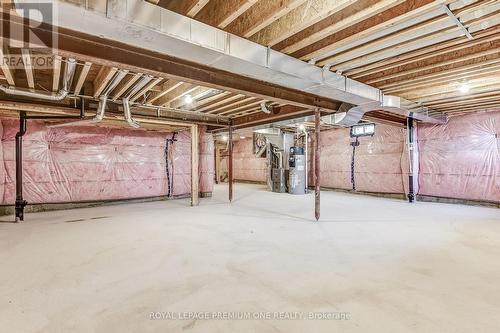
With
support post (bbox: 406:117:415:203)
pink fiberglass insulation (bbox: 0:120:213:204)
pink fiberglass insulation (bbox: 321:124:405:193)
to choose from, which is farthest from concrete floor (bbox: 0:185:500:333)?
pink fiberglass insulation (bbox: 321:124:405:193)

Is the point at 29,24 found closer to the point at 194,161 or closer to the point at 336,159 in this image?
the point at 194,161

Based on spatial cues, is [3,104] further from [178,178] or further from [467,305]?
[467,305]

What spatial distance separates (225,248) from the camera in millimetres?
2938

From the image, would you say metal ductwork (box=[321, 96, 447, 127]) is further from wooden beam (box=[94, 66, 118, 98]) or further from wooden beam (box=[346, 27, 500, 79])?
wooden beam (box=[94, 66, 118, 98])

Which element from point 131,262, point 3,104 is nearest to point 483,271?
point 131,262

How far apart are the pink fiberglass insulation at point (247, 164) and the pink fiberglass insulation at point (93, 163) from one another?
451cm

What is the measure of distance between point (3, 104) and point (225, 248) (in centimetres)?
405

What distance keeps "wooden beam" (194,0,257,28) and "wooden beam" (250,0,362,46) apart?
0.45m

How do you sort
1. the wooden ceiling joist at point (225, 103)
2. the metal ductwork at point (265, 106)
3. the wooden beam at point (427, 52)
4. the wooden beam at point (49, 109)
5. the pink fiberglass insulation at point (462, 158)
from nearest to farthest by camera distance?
the wooden beam at point (427, 52) → the wooden beam at point (49, 109) → the wooden ceiling joist at point (225, 103) → the metal ductwork at point (265, 106) → the pink fiberglass insulation at point (462, 158)

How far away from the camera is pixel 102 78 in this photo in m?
3.63

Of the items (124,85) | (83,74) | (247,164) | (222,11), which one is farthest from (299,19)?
(247,164)

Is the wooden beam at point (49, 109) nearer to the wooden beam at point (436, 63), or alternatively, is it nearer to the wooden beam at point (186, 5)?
the wooden beam at point (186, 5)

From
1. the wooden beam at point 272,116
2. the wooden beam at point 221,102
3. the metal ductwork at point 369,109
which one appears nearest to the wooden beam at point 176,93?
the wooden beam at point 221,102

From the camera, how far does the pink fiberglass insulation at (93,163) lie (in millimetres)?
5332
